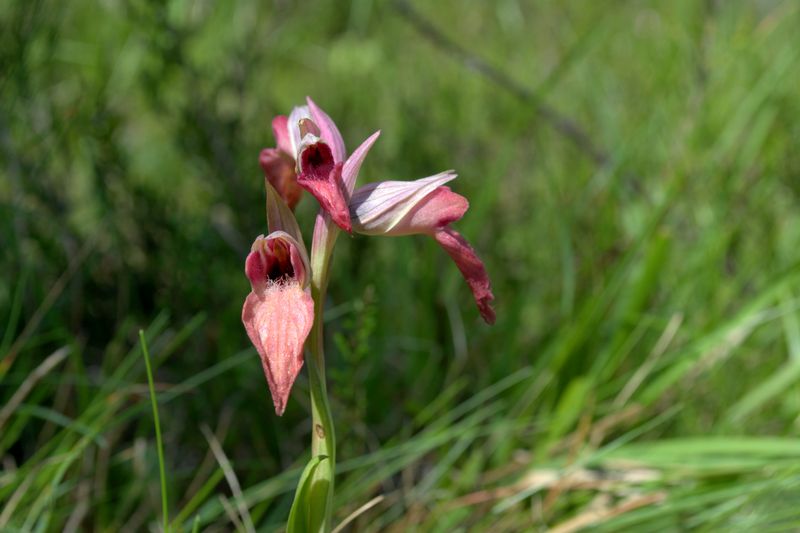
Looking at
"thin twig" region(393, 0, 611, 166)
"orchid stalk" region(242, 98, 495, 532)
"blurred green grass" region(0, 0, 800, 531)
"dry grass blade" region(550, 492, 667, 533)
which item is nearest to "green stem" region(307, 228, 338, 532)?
"orchid stalk" region(242, 98, 495, 532)

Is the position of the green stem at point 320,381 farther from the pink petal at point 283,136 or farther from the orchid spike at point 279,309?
the pink petal at point 283,136

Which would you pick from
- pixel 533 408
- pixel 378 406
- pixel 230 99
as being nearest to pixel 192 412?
pixel 378 406

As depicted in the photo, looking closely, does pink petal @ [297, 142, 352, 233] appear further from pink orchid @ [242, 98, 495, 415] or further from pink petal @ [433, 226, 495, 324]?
pink petal @ [433, 226, 495, 324]

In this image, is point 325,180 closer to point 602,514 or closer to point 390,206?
point 390,206

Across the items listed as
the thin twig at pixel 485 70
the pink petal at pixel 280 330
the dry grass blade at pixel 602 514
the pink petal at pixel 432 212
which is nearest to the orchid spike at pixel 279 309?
the pink petal at pixel 280 330

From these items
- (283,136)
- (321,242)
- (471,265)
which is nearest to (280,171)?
(283,136)

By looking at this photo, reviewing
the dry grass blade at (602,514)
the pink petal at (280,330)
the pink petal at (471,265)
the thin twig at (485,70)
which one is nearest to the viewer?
the pink petal at (280,330)
